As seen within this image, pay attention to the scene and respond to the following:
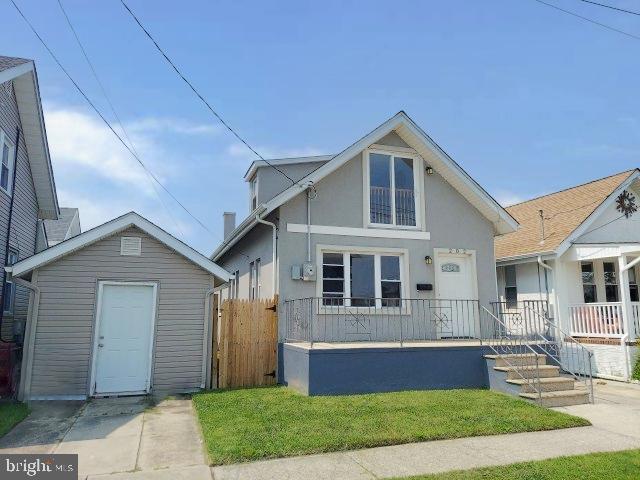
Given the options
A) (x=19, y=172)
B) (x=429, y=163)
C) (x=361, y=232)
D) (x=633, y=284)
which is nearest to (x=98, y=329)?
(x=19, y=172)

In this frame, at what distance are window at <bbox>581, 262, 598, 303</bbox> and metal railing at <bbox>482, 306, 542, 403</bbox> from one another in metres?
4.84

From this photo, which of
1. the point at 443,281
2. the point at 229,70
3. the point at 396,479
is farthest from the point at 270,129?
the point at 396,479

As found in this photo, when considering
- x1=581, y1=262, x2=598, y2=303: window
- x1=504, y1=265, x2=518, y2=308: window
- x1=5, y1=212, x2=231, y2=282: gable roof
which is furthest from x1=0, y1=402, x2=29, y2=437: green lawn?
x1=581, y1=262, x2=598, y2=303: window

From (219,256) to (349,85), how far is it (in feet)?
32.1

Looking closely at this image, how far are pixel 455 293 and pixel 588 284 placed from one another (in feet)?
16.6

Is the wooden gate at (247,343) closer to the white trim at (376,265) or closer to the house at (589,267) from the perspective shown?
the white trim at (376,265)

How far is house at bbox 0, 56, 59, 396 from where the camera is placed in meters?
10.5

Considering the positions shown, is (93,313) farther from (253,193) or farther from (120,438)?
(253,193)

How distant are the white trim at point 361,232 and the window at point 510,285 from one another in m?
5.17

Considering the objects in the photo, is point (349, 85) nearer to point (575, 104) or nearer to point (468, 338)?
point (575, 104)

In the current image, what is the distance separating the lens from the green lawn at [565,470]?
5074mm

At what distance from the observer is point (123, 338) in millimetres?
9773

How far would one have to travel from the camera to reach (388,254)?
1228cm

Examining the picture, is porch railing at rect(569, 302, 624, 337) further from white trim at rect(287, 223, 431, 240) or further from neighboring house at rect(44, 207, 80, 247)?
neighboring house at rect(44, 207, 80, 247)
